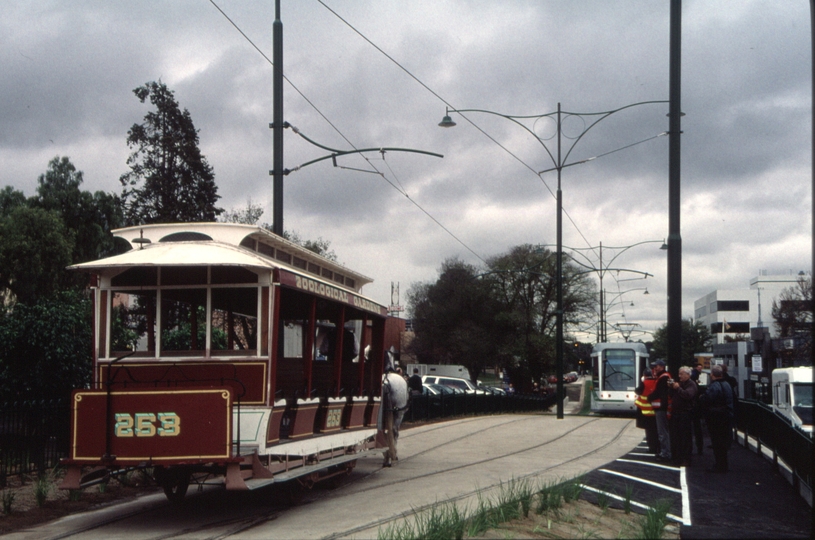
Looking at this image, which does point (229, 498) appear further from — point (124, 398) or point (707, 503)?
point (707, 503)

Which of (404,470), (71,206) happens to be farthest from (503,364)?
(404,470)

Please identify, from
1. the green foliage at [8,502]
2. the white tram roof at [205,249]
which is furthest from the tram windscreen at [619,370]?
the green foliage at [8,502]

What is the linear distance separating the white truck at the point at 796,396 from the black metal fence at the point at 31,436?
14240mm

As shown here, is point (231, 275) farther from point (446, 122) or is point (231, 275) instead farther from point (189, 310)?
point (446, 122)

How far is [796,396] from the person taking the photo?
21156 mm

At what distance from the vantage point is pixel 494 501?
10453mm

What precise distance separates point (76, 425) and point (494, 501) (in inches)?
177

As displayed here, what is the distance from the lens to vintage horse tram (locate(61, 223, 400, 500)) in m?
9.48

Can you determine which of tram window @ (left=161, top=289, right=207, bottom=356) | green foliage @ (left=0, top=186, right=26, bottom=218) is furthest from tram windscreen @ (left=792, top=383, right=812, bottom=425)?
green foliage @ (left=0, top=186, right=26, bottom=218)

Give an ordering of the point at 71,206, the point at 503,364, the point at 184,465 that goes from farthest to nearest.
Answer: the point at 503,364 < the point at 71,206 < the point at 184,465

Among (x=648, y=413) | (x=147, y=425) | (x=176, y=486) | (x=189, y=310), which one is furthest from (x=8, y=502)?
(x=648, y=413)

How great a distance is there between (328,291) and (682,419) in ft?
20.3

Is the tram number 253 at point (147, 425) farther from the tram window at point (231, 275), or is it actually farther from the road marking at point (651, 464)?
the road marking at point (651, 464)

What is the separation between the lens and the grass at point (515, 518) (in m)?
7.70
